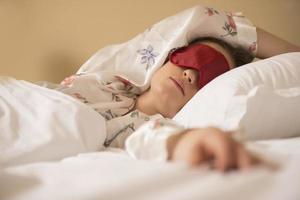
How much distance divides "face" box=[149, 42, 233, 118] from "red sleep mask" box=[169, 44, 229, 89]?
1cm

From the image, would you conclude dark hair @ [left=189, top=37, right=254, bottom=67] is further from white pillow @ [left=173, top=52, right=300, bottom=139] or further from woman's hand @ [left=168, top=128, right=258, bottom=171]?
woman's hand @ [left=168, top=128, right=258, bottom=171]

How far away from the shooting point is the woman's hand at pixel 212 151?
0.64 ft

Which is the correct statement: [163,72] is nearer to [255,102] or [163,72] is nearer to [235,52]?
[235,52]

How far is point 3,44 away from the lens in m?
1.39

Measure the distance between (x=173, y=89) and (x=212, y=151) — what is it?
527mm

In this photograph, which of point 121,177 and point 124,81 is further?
point 124,81

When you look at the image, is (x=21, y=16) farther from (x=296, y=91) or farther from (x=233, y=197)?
(x=233, y=197)

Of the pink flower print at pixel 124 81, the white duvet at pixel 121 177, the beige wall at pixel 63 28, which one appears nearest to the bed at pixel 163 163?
the white duvet at pixel 121 177

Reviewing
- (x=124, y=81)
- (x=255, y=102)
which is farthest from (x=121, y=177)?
(x=124, y=81)

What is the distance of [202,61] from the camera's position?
0.74 metres

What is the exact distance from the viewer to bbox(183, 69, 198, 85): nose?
726 millimetres

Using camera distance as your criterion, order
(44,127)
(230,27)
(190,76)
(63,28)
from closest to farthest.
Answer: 1. (44,127)
2. (190,76)
3. (230,27)
4. (63,28)

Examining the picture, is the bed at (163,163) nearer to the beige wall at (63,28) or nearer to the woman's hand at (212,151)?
the woman's hand at (212,151)

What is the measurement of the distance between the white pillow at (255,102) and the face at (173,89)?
106mm
